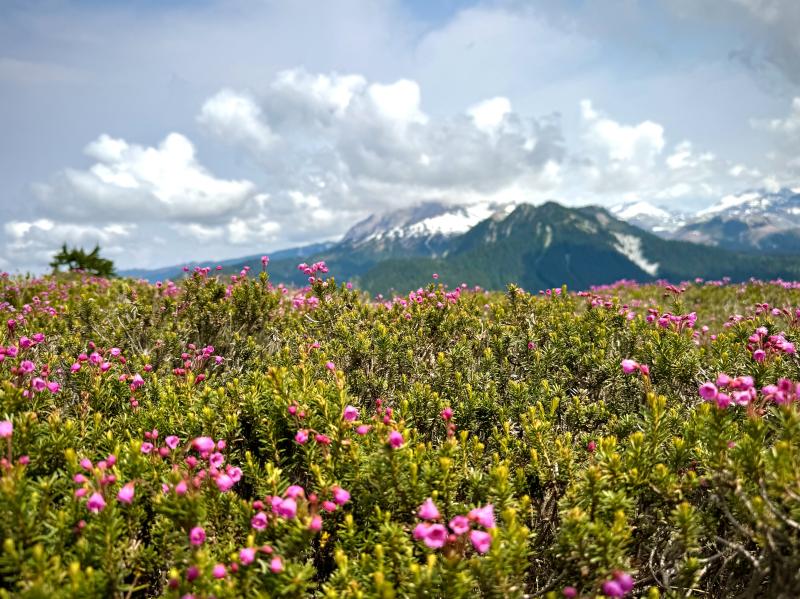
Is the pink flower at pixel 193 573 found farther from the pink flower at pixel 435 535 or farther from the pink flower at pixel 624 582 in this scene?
the pink flower at pixel 624 582

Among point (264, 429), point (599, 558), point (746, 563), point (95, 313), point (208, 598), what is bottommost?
point (746, 563)

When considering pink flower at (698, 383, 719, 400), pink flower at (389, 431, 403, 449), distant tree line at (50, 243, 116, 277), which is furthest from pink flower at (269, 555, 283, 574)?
distant tree line at (50, 243, 116, 277)

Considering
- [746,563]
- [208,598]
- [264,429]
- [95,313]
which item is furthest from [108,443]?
[95,313]

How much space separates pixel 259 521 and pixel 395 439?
0.91 metres

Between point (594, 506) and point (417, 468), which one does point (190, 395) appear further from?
point (594, 506)

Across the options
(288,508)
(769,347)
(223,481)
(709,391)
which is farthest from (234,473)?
(769,347)

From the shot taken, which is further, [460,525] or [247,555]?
[460,525]

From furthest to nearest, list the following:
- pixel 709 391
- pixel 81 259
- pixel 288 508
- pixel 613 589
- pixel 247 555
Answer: pixel 81 259 → pixel 709 391 → pixel 288 508 → pixel 247 555 → pixel 613 589

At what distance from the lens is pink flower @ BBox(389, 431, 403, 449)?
272 cm

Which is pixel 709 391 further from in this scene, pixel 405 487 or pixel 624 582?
pixel 405 487

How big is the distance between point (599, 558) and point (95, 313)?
8134 millimetres

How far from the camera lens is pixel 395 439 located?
8.98 feet

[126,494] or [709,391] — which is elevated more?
[709,391]

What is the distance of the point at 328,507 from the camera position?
249 centimetres
